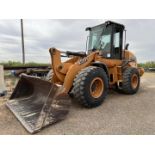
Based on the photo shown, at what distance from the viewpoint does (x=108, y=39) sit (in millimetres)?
5289

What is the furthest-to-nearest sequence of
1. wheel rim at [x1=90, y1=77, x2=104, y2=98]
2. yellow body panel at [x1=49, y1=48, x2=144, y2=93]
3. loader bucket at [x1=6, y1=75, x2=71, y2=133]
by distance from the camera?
wheel rim at [x1=90, y1=77, x2=104, y2=98] → yellow body panel at [x1=49, y1=48, x2=144, y2=93] → loader bucket at [x1=6, y1=75, x2=71, y2=133]

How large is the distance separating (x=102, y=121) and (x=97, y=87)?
1210 millimetres

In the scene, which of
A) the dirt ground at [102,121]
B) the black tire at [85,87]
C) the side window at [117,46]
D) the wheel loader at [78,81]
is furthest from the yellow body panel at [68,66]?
the dirt ground at [102,121]

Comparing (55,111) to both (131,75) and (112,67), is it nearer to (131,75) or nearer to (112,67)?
(112,67)

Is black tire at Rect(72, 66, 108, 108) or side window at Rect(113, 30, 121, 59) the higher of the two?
side window at Rect(113, 30, 121, 59)

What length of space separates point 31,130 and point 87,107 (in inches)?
61.2

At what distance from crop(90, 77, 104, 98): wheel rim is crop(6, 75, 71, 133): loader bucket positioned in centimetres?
105

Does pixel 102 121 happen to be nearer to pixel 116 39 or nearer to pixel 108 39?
pixel 108 39

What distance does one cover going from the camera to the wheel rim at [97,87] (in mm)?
4227

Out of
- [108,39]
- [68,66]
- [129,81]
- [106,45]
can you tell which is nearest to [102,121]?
[68,66]

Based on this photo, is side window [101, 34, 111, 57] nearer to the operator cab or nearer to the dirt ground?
the operator cab

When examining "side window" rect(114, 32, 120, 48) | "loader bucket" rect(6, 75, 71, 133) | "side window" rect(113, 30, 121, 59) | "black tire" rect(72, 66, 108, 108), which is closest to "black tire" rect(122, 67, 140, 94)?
"side window" rect(113, 30, 121, 59)

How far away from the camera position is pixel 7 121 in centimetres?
335

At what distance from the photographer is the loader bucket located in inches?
122
